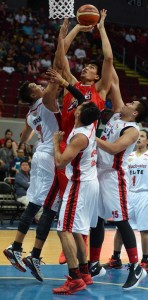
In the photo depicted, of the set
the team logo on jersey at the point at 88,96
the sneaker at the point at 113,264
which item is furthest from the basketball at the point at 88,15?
the sneaker at the point at 113,264

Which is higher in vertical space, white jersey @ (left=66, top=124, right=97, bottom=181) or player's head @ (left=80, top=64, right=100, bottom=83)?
player's head @ (left=80, top=64, right=100, bottom=83)

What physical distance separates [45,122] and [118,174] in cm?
98

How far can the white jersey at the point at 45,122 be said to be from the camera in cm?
673

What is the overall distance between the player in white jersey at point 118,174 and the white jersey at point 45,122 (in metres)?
0.54

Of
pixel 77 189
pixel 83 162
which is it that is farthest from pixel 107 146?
pixel 77 189

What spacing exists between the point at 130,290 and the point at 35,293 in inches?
39.5

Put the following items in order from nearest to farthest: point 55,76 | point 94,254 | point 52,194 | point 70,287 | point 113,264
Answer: point 70,287 → point 55,76 → point 52,194 → point 94,254 → point 113,264

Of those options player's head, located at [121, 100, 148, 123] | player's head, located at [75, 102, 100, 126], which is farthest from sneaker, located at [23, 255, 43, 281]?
player's head, located at [121, 100, 148, 123]

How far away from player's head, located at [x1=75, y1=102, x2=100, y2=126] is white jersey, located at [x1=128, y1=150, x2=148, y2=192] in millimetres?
2198

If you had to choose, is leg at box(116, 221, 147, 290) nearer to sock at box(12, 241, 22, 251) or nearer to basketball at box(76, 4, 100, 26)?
sock at box(12, 241, 22, 251)

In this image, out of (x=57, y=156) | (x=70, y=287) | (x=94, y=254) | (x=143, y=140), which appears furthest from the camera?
(x=143, y=140)

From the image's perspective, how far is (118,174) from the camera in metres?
6.65

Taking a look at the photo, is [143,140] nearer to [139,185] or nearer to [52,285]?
[139,185]

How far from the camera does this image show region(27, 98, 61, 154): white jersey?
673cm
